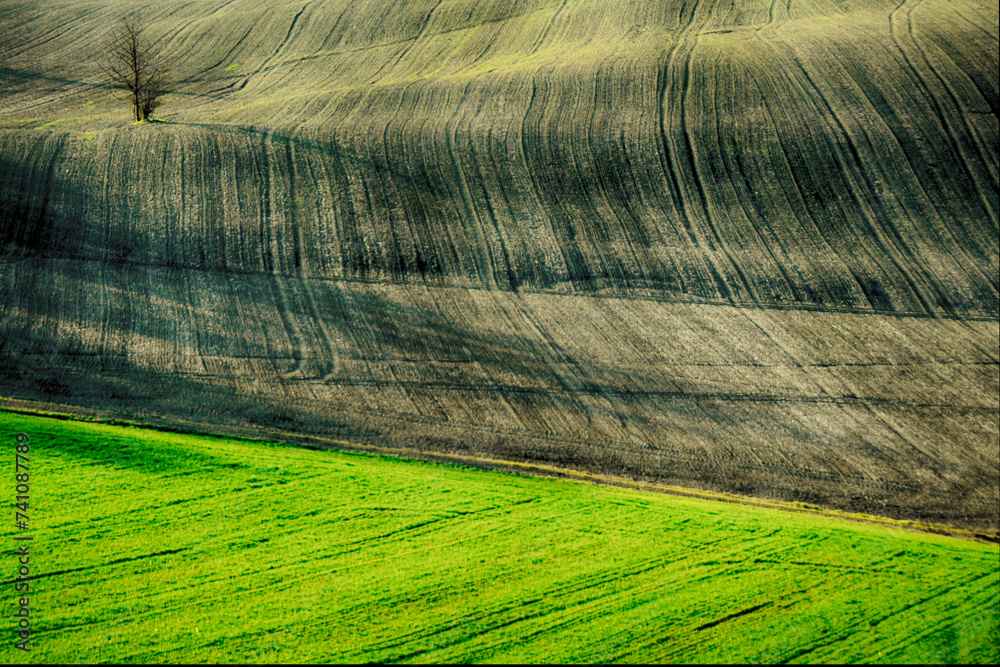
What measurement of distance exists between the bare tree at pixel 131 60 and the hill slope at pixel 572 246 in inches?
69.9

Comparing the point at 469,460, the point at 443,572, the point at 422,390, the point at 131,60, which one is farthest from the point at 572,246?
the point at 131,60

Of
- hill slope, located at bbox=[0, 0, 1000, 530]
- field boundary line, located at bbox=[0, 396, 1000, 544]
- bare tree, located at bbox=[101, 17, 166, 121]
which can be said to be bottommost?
field boundary line, located at bbox=[0, 396, 1000, 544]

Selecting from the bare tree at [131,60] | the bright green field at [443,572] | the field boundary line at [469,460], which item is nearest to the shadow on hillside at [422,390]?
the field boundary line at [469,460]

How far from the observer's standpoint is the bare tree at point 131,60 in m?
33.9

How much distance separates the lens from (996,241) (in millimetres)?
22953

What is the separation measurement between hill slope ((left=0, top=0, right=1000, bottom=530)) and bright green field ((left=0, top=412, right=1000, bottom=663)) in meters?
2.18

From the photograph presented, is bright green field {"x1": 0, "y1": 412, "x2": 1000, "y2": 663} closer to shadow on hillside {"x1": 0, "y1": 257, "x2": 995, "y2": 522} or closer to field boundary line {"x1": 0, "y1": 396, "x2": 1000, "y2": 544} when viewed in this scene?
field boundary line {"x1": 0, "y1": 396, "x2": 1000, "y2": 544}

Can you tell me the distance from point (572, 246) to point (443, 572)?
14.0m

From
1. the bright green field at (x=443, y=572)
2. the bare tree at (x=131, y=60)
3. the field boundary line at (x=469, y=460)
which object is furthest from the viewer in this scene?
the bare tree at (x=131, y=60)

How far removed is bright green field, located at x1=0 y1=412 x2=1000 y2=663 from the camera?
10.0 m

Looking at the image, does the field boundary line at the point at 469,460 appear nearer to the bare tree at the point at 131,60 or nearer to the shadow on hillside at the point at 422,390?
the shadow on hillside at the point at 422,390

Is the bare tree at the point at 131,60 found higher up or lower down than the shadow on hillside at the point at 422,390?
higher up

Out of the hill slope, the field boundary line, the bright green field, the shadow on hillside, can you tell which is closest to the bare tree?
the hill slope

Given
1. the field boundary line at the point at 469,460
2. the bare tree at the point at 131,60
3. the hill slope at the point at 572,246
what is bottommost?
the field boundary line at the point at 469,460
